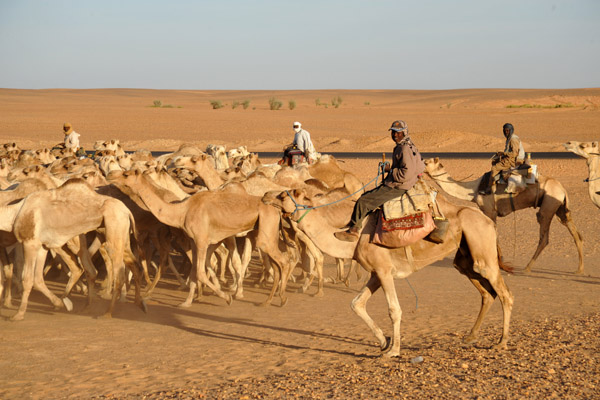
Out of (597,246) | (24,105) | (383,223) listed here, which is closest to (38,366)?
(383,223)

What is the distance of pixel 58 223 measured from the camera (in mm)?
9742

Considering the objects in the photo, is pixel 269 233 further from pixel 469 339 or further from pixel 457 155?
pixel 457 155

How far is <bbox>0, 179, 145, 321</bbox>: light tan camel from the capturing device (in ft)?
31.6

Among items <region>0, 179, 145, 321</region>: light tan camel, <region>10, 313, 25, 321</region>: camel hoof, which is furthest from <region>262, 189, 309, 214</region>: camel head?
<region>10, 313, 25, 321</region>: camel hoof

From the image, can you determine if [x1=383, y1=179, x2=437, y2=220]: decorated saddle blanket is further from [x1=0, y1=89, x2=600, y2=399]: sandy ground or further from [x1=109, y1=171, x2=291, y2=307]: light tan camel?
[x1=109, y1=171, x2=291, y2=307]: light tan camel

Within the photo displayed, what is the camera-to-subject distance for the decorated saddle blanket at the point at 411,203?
7910 mm

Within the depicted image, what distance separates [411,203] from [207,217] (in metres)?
3.52

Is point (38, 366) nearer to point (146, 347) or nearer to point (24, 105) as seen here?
point (146, 347)

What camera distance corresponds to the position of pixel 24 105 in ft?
258

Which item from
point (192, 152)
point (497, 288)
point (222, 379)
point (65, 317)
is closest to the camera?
point (222, 379)

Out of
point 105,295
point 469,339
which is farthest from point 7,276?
point 469,339

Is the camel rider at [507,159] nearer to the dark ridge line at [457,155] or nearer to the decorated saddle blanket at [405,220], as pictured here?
the decorated saddle blanket at [405,220]

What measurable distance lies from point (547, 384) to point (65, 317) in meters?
6.22

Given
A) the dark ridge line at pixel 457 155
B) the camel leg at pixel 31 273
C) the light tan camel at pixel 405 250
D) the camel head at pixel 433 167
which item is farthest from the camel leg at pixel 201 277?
the dark ridge line at pixel 457 155
